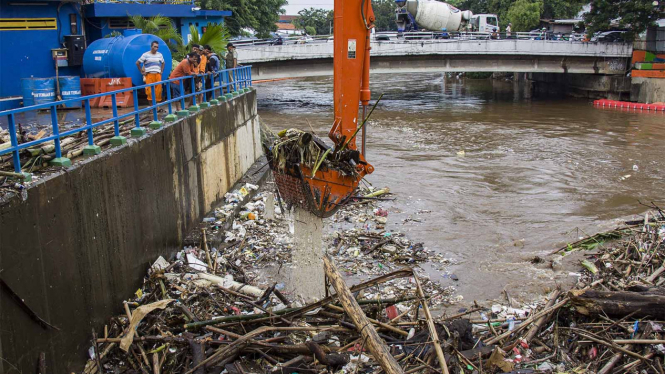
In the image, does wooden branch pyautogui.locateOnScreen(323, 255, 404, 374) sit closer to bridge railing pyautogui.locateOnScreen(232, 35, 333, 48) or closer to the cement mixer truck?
bridge railing pyautogui.locateOnScreen(232, 35, 333, 48)

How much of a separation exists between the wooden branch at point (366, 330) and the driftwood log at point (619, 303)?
7.61ft

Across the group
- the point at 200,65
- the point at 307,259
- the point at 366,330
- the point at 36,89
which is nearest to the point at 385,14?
the point at 200,65

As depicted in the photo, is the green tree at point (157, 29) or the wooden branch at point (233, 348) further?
the green tree at point (157, 29)

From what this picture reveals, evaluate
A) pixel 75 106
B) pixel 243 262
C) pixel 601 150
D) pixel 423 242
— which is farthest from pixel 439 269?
pixel 601 150

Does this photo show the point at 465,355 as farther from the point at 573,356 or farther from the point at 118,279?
the point at 118,279

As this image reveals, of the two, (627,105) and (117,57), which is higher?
(117,57)

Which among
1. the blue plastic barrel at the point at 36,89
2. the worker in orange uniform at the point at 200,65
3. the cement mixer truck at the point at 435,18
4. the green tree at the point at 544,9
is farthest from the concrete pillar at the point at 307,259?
the cement mixer truck at the point at 435,18

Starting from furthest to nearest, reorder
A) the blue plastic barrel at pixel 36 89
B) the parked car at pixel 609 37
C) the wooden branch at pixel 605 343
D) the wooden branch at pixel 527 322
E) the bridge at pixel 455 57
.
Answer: the parked car at pixel 609 37, the bridge at pixel 455 57, the blue plastic barrel at pixel 36 89, the wooden branch at pixel 527 322, the wooden branch at pixel 605 343

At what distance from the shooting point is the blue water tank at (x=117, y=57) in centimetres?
1293

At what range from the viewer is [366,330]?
5.36m

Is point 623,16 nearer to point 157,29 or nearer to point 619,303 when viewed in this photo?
point 157,29

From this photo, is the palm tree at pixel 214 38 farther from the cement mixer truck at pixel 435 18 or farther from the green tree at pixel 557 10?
the green tree at pixel 557 10

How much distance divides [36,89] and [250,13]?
969 inches

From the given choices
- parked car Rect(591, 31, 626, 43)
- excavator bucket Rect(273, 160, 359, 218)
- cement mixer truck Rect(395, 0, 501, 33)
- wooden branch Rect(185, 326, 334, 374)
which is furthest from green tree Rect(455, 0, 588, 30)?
wooden branch Rect(185, 326, 334, 374)
